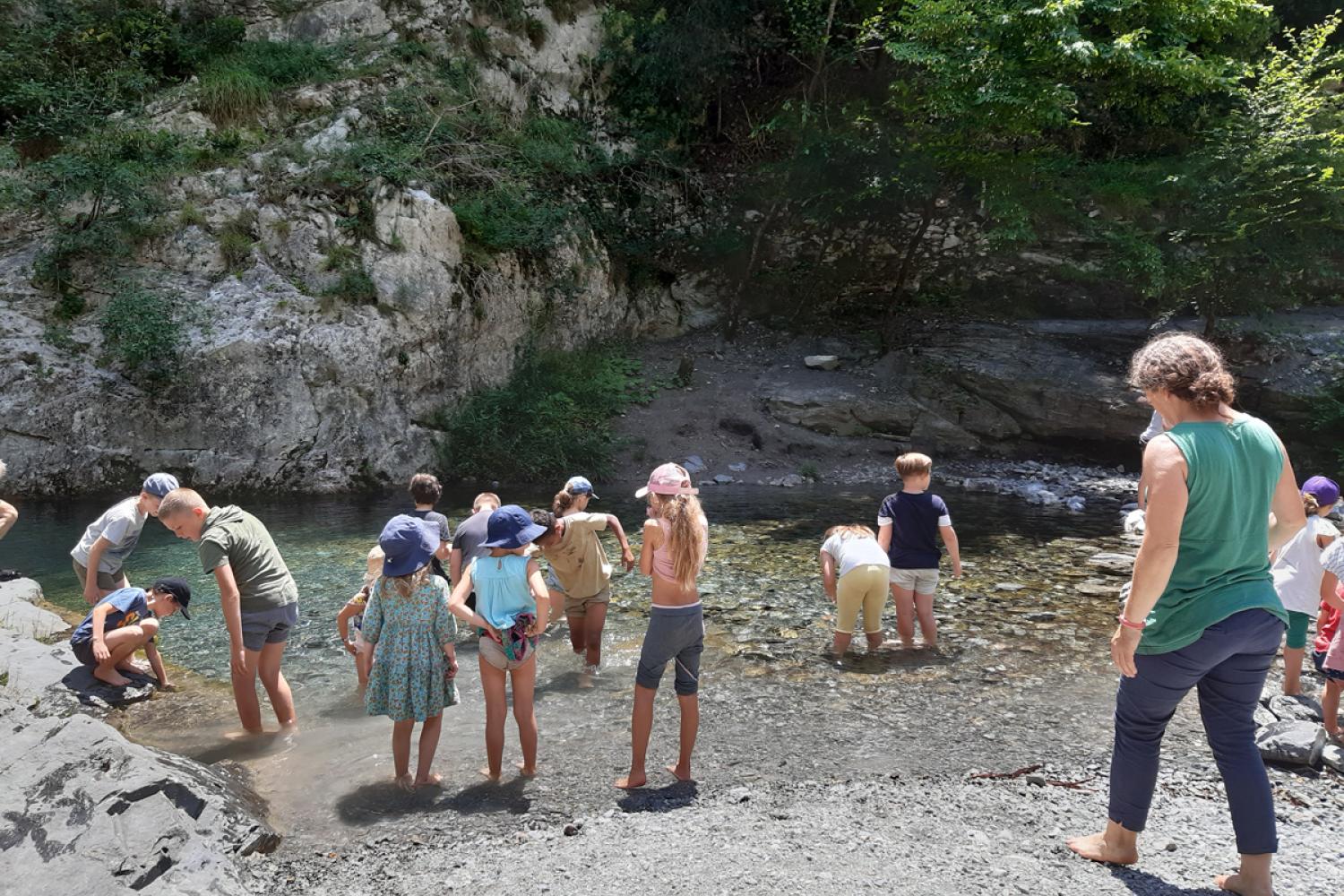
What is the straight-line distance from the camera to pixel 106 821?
3594 millimetres

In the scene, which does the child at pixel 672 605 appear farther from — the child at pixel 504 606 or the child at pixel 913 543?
the child at pixel 913 543

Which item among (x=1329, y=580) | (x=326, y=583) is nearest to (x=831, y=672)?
(x=1329, y=580)

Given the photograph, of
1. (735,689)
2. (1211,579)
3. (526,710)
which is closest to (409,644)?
(526,710)

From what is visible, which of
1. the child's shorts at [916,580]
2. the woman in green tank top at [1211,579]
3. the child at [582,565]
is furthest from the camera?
the child's shorts at [916,580]

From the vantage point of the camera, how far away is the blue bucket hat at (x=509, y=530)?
4.72 m

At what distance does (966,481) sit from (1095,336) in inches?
243

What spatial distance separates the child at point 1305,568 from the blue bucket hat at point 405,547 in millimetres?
5493

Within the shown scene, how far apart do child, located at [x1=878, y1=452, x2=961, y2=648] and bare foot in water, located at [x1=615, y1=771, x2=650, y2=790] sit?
10.4ft

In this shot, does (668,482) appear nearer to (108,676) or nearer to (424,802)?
(424,802)

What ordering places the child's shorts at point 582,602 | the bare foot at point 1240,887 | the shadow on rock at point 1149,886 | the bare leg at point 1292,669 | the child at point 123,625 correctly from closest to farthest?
the bare foot at point 1240,887 < the shadow on rock at point 1149,886 < the bare leg at point 1292,669 < the child at point 123,625 < the child's shorts at point 582,602

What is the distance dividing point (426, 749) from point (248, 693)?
5.24 ft

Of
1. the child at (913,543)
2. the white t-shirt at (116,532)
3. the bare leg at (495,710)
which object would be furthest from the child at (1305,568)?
the white t-shirt at (116,532)

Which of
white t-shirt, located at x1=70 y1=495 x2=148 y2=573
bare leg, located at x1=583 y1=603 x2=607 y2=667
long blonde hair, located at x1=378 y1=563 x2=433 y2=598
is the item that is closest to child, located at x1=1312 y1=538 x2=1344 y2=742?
bare leg, located at x1=583 y1=603 x2=607 y2=667

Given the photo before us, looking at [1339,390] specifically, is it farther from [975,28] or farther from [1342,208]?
[975,28]
